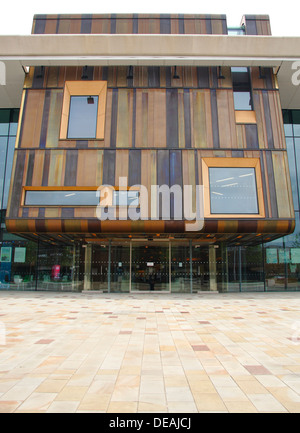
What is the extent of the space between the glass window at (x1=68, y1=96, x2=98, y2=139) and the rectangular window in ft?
26.9

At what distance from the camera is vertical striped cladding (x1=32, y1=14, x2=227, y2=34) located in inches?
699

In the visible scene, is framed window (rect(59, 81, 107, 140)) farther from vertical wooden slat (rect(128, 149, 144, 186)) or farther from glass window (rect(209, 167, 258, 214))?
glass window (rect(209, 167, 258, 214))

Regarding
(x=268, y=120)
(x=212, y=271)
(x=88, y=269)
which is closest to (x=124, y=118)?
(x=268, y=120)

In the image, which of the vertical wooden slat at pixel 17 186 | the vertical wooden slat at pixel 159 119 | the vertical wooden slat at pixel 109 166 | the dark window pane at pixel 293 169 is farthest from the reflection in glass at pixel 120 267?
the dark window pane at pixel 293 169

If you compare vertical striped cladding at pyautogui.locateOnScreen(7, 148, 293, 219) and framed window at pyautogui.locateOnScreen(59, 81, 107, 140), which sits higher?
framed window at pyautogui.locateOnScreen(59, 81, 107, 140)

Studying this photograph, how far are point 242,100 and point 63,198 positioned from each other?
38.2 ft

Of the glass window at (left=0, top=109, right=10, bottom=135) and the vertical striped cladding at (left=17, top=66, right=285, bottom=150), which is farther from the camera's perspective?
the glass window at (left=0, top=109, right=10, bottom=135)

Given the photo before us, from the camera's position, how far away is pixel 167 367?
15.3 ft

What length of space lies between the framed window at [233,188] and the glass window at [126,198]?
365 centimetres

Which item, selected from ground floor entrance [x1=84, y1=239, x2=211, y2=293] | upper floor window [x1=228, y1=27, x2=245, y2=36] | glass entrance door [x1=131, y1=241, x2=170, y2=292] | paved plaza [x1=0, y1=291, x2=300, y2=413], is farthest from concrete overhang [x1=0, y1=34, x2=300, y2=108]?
paved plaza [x1=0, y1=291, x2=300, y2=413]

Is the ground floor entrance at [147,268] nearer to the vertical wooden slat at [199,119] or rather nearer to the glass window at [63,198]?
the glass window at [63,198]

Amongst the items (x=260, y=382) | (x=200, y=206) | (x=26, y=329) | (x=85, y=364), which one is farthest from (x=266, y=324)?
(x=200, y=206)
